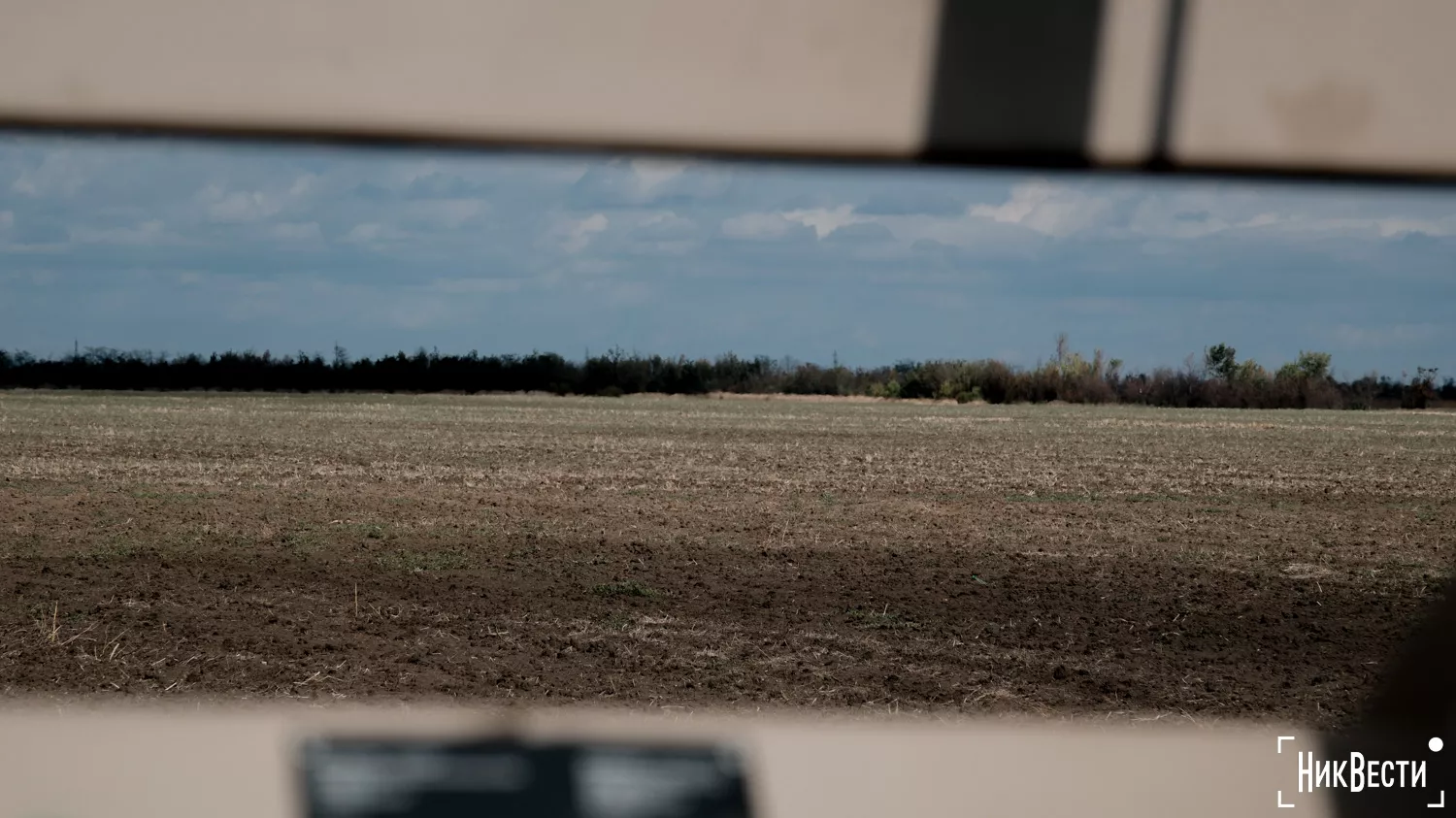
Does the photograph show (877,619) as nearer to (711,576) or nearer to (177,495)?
(711,576)

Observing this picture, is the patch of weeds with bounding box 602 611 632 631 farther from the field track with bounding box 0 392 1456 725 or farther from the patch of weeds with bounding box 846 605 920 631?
the patch of weeds with bounding box 846 605 920 631

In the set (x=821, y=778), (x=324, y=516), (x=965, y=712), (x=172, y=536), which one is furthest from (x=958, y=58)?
(x=324, y=516)

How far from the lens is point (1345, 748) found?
289 cm

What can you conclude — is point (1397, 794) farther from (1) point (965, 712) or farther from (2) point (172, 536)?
(2) point (172, 536)

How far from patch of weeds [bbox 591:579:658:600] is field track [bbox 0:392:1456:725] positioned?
53mm

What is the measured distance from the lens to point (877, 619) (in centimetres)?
841

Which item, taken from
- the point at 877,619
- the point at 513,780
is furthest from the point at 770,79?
the point at 877,619

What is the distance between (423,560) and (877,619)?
149 inches

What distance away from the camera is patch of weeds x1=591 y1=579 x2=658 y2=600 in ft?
29.6

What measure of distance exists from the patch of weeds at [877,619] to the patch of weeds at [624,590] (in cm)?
139

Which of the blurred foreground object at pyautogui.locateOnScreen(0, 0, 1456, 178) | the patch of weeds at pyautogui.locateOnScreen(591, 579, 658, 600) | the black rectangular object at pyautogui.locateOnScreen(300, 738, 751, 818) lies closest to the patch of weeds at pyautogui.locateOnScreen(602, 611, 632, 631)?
the patch of weeds at pyautogui.locateOnScreen(591, 579, 658, 600)

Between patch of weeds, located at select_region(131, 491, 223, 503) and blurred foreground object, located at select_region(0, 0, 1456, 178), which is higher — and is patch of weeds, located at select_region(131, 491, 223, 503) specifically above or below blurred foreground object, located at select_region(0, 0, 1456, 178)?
below

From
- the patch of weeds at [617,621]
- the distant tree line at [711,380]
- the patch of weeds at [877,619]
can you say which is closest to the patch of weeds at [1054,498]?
the patch of weeds at [877,619]

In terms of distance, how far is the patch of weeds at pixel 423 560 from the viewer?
32.8 ft
